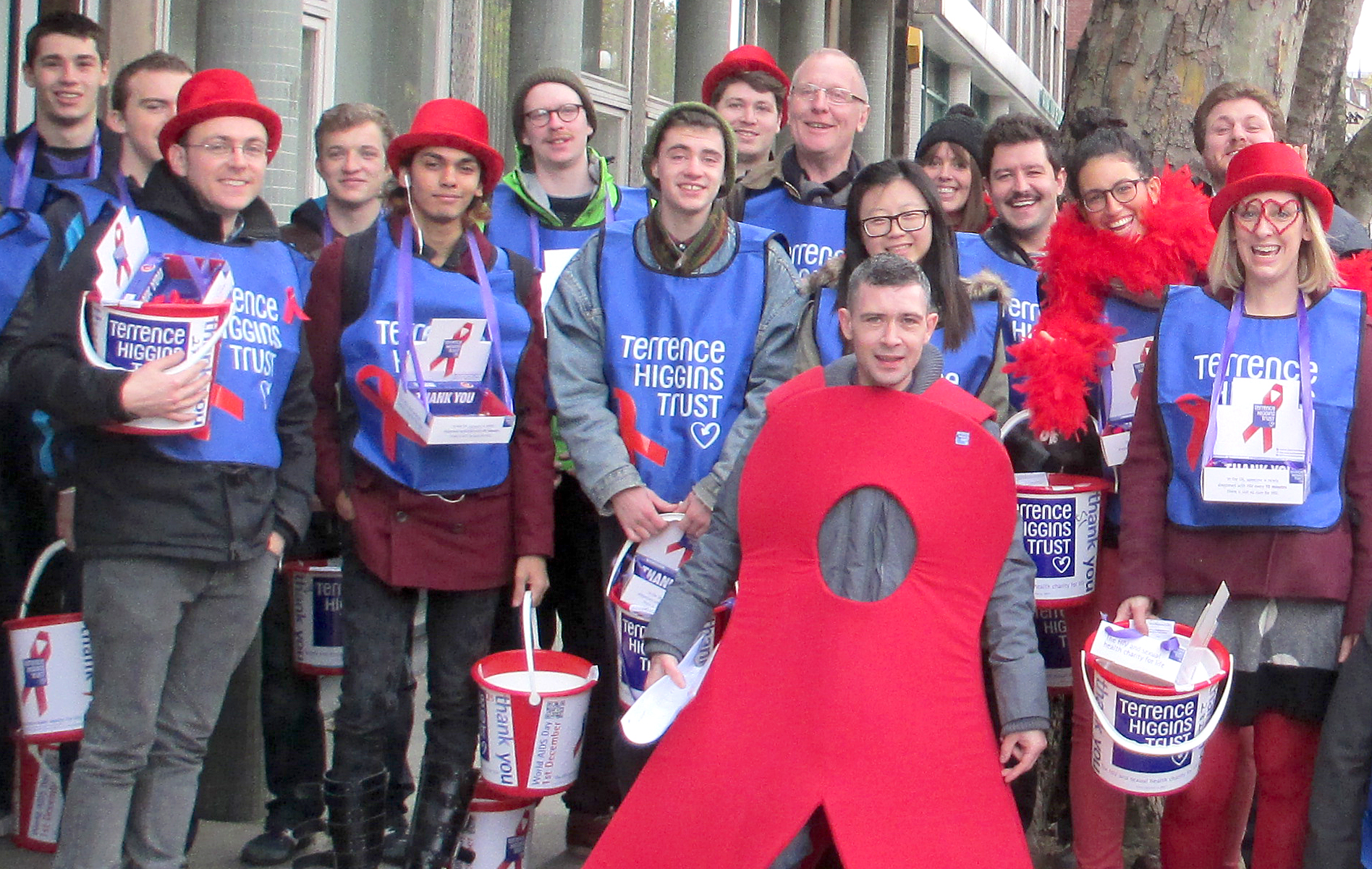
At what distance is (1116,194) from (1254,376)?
32.0 inches

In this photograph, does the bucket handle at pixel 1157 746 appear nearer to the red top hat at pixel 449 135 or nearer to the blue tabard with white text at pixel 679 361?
the blue tabard with white text at pixel 679 361

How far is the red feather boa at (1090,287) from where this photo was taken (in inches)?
160

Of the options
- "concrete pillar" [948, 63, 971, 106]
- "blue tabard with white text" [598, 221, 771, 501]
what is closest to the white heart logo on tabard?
"blue tabard with white text" [598, 221, 771, 501]

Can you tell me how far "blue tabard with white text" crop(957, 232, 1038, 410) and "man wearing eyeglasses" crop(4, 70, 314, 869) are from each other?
6.09 feet

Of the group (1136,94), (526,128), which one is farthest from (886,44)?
(526,128)

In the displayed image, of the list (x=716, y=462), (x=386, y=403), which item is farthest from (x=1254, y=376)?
(x=386, y=403)

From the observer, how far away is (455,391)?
13.2ft

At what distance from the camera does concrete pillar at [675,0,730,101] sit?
12852 mm

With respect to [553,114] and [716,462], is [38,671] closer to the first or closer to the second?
[716,462]

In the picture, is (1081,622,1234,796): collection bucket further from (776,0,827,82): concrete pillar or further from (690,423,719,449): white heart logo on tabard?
(776,0,827,82): concrete pillar

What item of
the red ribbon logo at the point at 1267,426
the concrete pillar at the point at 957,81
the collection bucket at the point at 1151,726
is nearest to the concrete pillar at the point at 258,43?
the red ribbon logo at the point at 1267,426

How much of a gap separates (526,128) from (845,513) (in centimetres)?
207

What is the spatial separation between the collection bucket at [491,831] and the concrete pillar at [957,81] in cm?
2423

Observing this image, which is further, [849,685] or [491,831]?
[491,831]
